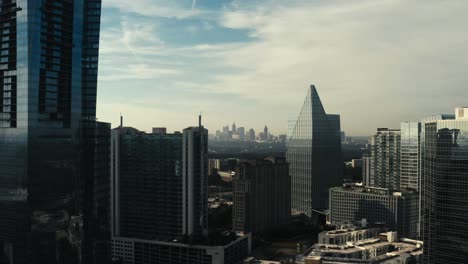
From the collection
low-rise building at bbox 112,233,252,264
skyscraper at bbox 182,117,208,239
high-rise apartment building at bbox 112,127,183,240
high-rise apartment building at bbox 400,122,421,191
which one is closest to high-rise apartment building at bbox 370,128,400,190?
high-rise apartment building at bbox 400,122,421,191

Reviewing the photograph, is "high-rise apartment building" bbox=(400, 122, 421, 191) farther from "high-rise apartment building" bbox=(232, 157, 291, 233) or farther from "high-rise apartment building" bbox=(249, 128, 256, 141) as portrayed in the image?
"high-rise apartment building" bbox=(249, 128, 256, 141)

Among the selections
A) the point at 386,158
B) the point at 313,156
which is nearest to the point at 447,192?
the point at 386,158

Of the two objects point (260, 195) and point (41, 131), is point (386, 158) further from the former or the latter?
point (41, 131)

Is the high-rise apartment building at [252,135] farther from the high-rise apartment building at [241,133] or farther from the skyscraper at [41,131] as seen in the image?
the skyscraper at [41,131]

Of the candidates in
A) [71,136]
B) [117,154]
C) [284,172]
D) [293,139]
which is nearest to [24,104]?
[71,136]

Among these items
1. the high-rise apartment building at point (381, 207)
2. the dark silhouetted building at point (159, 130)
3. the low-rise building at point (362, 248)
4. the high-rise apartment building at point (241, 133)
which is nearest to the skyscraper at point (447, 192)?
the low-rise building at point (362, 248)

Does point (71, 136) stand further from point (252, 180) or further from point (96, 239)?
point (252, 180)

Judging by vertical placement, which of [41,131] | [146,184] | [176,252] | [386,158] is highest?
[41,131]
